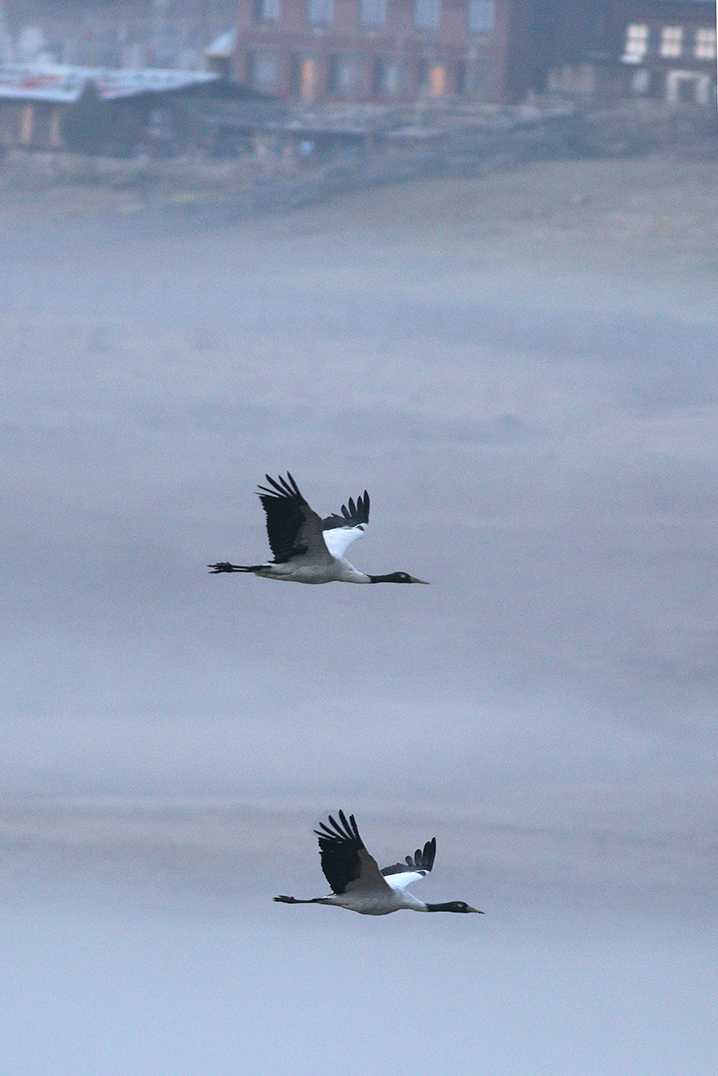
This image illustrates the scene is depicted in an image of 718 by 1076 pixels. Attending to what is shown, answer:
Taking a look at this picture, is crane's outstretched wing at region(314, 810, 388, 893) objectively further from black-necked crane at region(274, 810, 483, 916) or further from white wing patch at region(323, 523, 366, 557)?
white wing patch at region(323, 523, 366, 557)

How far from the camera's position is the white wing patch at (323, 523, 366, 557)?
90.9m

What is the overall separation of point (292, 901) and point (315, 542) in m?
12.0

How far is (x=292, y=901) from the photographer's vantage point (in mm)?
82188

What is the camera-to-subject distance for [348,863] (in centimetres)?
8681

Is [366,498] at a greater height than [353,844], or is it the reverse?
[366,498]

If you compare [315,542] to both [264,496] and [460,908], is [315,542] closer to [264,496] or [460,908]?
[264,496]

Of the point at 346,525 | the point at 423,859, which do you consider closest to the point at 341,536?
the point at 346,525

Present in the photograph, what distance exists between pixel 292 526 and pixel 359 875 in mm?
13131

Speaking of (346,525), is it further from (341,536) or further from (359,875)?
(359,875)

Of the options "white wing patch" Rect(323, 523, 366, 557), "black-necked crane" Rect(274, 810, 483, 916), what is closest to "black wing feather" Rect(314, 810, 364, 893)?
"black-necked crane" Rect(274, 810, 483, 916)

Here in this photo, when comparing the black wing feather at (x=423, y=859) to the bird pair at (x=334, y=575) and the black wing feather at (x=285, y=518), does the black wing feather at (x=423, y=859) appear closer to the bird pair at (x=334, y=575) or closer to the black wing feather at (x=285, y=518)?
the bird pair at (x=334, y=575)

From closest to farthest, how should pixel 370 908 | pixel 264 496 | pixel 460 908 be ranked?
pixel 264 496
pixel 370 908
pixel 460 908

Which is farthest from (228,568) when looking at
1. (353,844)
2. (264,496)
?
(353,844)

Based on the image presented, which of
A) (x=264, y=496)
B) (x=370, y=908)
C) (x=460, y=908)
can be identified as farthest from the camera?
(x=460, y=908)
